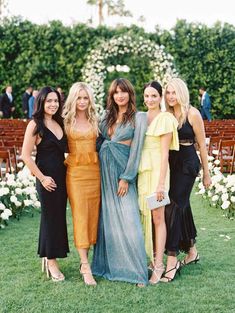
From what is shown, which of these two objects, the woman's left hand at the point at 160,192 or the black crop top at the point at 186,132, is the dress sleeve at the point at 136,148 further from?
the black crop top at the point at 186,132

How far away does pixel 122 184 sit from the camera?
473 centimetres

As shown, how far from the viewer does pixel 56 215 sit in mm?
4820

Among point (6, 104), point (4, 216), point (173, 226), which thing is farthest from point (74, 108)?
point (6, 104)

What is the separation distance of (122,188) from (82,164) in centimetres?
41

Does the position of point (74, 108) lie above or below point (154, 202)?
above

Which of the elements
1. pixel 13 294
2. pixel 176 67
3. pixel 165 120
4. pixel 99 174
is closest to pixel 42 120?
pixel 99 174

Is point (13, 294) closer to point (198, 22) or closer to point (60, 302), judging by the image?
point (60, 302)

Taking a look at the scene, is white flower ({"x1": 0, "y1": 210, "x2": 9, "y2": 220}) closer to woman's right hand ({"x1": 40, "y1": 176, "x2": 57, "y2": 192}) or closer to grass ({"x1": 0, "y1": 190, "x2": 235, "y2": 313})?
grass ({"x1": 0, "y1": 190, "x2": 235, "y2": 313})

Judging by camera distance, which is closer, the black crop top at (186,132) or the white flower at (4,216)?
the black crop top at (186,132)

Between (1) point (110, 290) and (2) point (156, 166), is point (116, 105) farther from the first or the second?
(1) point (110, 290)

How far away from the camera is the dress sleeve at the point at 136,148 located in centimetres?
468

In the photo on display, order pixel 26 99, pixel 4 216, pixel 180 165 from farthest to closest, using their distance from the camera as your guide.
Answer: pixel 26 99
pixel 4 216
pixel 180 165

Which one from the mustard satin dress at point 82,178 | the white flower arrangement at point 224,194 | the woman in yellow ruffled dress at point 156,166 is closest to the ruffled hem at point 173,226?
the woman in yellow ruffled dress at point 156,166

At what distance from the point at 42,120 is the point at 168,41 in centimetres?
2151
